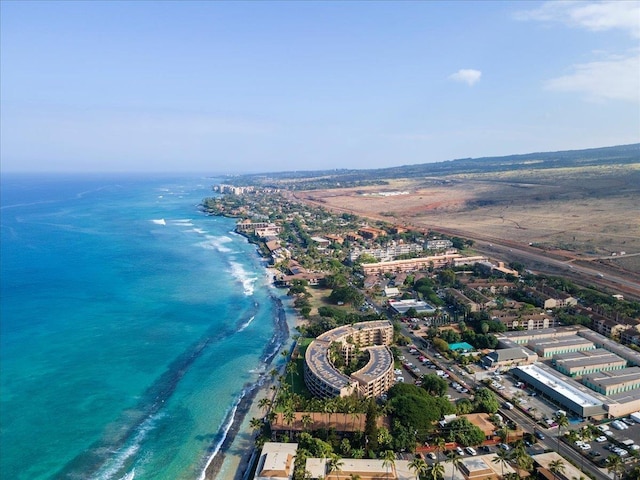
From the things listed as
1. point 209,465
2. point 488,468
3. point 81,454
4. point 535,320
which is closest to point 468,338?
point 535,320

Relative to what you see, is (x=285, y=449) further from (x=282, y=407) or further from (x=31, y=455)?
(x=31, y=455)

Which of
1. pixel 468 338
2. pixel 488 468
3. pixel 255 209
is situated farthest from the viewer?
pixel 255 209

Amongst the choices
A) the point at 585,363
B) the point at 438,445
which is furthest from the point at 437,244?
the point at 438,445

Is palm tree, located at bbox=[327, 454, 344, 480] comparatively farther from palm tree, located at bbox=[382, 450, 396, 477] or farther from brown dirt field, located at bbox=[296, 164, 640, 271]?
brown dirt field, located at bbox=[296, 164, 640, 271]

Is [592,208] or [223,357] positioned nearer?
[223,357]

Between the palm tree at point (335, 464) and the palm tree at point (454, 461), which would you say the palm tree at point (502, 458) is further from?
the palm tree at point (335, 464)

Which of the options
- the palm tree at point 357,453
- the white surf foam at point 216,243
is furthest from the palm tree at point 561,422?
the white surf foam at point 216,243
